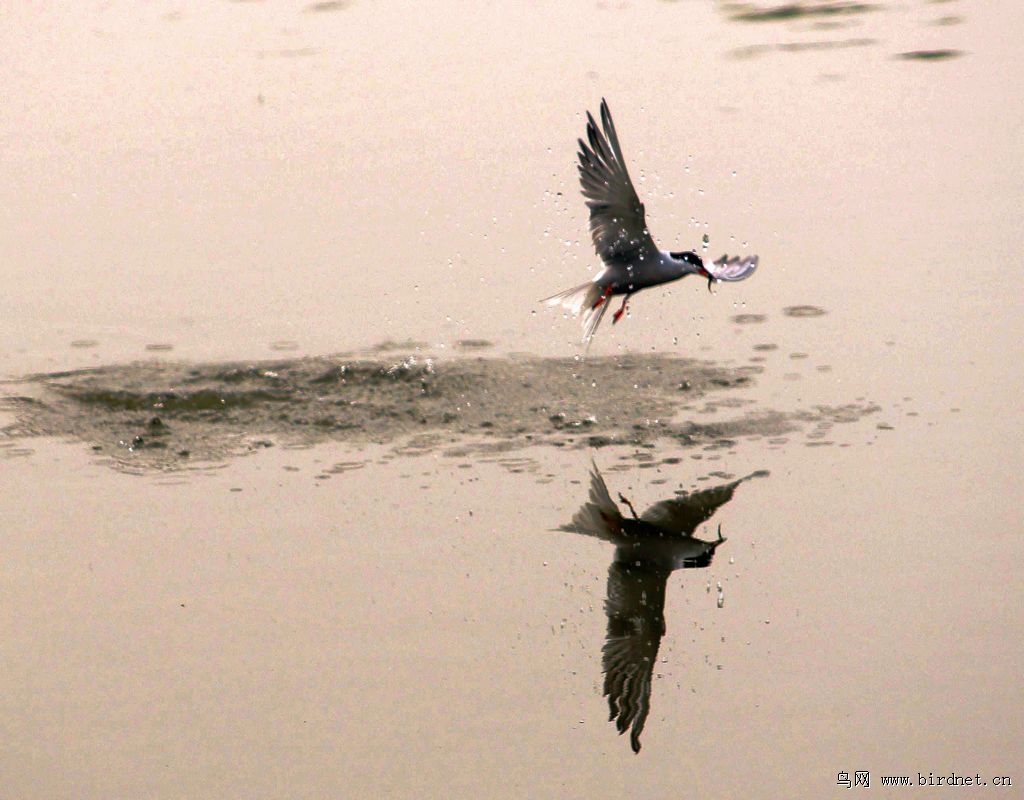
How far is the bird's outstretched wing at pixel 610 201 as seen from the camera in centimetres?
794

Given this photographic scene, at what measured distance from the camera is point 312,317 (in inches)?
380

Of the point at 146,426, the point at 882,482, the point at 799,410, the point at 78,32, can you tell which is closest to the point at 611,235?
the point at 799,410

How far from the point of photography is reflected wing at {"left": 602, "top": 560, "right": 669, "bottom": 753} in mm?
5898

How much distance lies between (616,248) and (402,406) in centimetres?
138

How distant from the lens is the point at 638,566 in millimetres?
6883

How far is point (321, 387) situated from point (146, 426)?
0.93m

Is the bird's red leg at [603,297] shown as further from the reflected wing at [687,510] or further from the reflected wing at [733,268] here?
the reflected wing at [687,510]

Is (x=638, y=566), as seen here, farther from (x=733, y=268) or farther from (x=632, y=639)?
(x=733, y=268)

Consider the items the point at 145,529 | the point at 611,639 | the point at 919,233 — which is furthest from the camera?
the point at 919,233

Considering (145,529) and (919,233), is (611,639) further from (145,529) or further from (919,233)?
(919,233)

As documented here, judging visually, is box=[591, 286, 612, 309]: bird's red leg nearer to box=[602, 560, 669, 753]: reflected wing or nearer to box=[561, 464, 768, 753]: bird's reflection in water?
box=[561, 464, 768, 753]: bird's reflection in water

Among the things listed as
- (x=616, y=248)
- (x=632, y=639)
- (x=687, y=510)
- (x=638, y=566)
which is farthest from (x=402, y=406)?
(x=632, y=639)

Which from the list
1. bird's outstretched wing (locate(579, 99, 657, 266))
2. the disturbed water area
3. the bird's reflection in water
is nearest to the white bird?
bird's outstretched wing (locate(579, 99, 657, 266))

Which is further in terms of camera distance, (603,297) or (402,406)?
(402,406)
